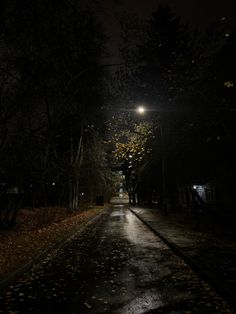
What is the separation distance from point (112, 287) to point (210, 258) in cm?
376


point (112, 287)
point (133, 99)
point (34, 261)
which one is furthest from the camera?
point (133, 99)

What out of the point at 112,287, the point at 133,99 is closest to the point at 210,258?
the point at 112,287

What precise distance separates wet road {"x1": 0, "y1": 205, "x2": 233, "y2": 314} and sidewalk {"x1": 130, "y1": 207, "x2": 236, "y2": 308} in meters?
0.21

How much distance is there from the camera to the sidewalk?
7.28m

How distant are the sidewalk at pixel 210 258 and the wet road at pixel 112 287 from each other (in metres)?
0.21

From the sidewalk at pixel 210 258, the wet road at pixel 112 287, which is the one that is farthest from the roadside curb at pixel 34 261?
the sidewalk at pixel 210 258

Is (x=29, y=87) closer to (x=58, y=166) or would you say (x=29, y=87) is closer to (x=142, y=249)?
(x=142, y=249)

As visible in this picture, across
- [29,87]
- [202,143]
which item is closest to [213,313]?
[29,87]

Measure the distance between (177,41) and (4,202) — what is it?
2249 cm

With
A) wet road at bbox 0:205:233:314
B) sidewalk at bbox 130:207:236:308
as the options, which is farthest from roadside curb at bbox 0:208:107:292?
sidewalk at bbox 130:207:236:308

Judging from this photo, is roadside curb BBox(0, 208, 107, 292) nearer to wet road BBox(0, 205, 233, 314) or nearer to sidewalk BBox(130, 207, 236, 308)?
wet road BBox(0, 205, 233, 314)

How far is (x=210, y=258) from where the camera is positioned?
10.4m

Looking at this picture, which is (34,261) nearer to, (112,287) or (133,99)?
(112,287)

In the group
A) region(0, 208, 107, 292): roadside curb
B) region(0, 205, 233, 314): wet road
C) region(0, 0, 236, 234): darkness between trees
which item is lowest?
region(0, 205, 233, 314): wet road
